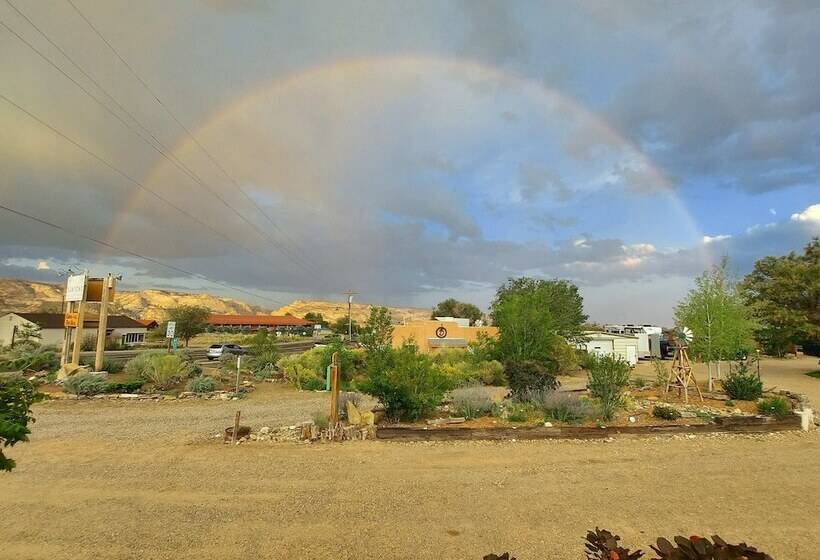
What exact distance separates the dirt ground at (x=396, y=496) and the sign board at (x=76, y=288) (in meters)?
19.5

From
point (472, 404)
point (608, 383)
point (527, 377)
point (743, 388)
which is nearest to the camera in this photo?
point (608, 383)

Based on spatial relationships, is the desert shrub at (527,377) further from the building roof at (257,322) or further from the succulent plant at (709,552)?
the building roof at (257,322)

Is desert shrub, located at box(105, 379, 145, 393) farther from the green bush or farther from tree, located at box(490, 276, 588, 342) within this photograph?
tree, located at box(490, 276, 588, 342)

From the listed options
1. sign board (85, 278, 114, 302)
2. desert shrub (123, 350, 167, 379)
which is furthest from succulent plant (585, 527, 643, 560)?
sign board (85, 278, 114, 302)

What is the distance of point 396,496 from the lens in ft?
24.3

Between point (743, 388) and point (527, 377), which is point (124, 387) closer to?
point (527, 377)

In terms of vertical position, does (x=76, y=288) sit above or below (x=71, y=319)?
above

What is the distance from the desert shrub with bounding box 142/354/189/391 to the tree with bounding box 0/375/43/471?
1963 cm

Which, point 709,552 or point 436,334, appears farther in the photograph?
point 436,334

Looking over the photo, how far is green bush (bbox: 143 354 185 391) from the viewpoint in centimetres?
2111

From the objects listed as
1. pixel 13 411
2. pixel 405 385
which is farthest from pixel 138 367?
pixel 13 411

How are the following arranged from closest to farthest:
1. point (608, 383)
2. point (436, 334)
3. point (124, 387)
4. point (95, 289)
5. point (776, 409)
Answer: point (776, 409) < point (608, 383) < point (124, 387) < point (95, 289) < point (436, 334)

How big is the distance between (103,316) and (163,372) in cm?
955

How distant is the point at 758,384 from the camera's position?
1639 centimetres
